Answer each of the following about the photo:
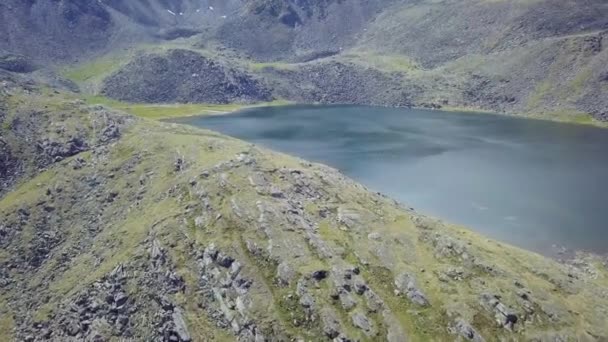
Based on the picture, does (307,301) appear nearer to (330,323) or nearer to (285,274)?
(330,323)

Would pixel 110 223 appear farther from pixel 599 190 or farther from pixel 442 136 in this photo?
pixel 442 136

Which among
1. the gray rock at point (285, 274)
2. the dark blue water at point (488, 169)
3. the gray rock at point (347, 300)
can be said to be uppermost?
the gray rock at point (285, 274)

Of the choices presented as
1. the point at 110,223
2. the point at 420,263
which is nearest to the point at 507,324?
the point at 420,263

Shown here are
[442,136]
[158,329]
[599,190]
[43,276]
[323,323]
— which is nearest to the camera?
[323,323]

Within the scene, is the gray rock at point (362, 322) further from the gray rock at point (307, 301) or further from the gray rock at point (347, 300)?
the gray rock at point (307, 301)

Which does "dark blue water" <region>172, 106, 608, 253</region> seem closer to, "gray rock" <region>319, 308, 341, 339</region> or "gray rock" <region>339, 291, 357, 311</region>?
"gray rock" <region>339, 291, 357, 311</region>

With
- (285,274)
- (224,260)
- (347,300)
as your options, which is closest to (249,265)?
(224,260)

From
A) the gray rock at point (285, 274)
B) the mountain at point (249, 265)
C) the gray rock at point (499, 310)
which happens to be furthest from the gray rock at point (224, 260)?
the gray rock at point (499, 310)
